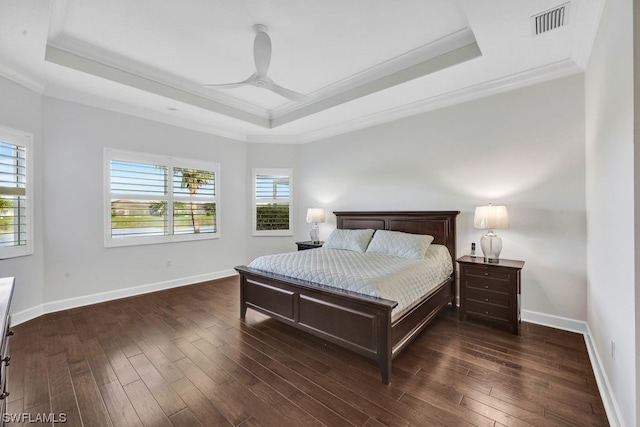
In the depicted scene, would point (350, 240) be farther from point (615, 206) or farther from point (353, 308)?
point (615, 206)

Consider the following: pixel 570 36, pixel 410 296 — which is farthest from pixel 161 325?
pixel 570 36

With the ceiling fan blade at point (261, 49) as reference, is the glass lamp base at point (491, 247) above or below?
below

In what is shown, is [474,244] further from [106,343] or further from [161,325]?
[106,343]

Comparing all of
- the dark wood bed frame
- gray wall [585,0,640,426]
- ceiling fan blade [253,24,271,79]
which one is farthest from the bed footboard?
ceiling fan blade [253,24,271,79]

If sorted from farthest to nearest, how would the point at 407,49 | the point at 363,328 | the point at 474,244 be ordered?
the point at 474,244, the point at 407,49, the point at 363,328

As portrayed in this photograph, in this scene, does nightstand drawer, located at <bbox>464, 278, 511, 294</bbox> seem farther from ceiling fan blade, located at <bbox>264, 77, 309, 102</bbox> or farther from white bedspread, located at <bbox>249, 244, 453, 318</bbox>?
ceiling fan blade, located at <bbox>264, 77, 309, 102</bbox>

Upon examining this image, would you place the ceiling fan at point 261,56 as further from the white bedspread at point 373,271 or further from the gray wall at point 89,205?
the gray wall at point 89,205

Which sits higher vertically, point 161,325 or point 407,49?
point 407,49

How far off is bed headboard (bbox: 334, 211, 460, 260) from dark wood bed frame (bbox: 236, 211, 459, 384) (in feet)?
0.04

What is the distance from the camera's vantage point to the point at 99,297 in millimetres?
3959

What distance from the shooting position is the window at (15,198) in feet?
10.1

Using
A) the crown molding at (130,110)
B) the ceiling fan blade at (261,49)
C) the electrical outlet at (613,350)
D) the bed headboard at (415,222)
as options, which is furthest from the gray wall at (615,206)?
the crown molding at (130,110)

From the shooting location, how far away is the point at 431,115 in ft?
13.3

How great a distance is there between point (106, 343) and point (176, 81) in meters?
3.29
